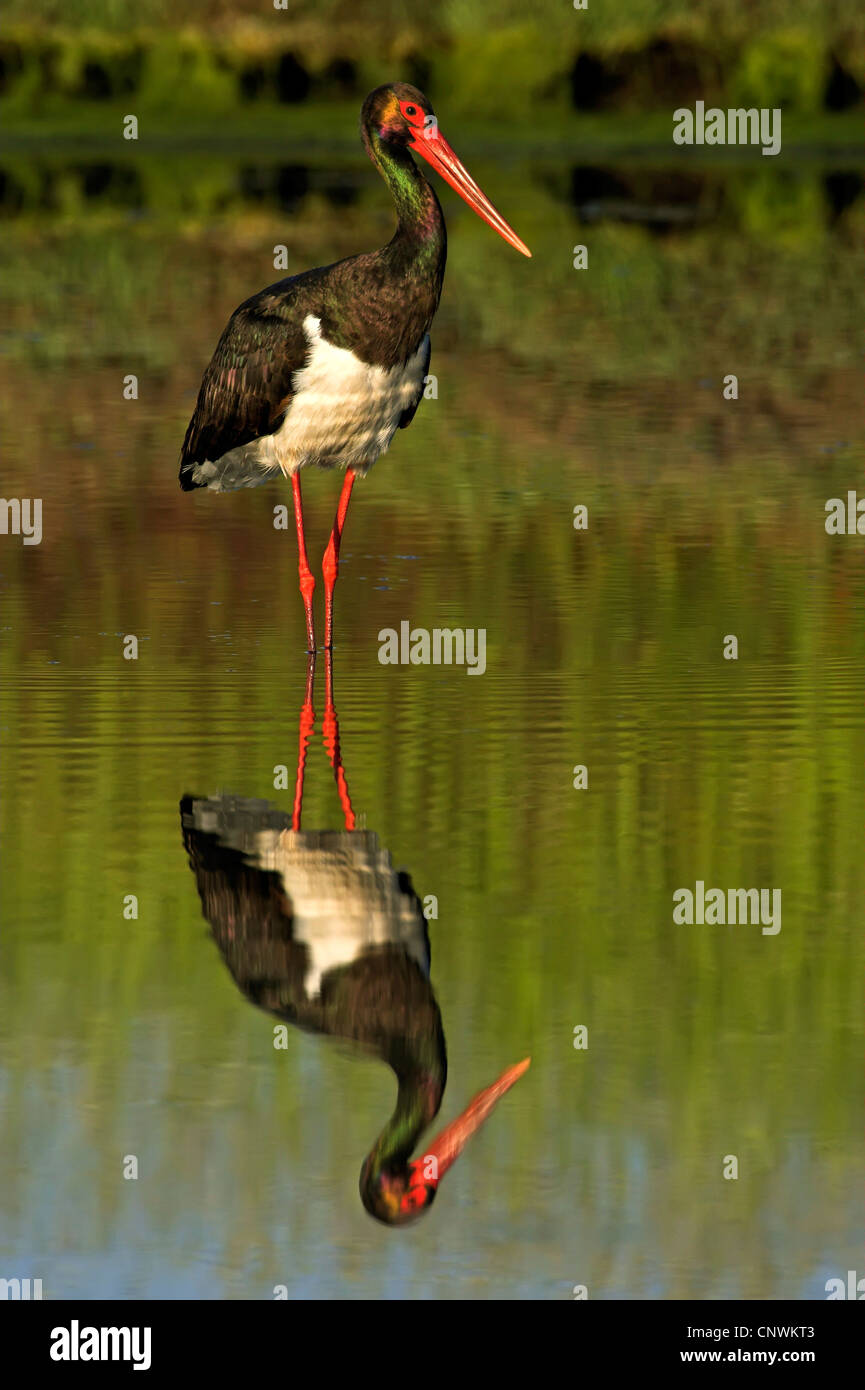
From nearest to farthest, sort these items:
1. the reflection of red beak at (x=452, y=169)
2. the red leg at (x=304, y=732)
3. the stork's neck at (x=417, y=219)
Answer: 1. the red leg at (x=304, y=732)
2. the stork's neck at (x=417, y=219)
3. the reflection of red beak at (x=452, y=169)

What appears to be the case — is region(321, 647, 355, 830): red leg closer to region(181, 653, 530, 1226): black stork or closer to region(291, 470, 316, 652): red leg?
region(181, 653, 530, 1226): black stork

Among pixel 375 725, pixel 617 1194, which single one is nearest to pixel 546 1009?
pixel 617 1194

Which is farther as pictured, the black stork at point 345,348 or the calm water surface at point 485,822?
the black stork at point 345,348

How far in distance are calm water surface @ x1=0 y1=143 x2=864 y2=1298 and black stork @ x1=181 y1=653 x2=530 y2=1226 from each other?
0.18 ft

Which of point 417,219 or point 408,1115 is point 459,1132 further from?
point 417,219

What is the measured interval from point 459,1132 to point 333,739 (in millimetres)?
3185

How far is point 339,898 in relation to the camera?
7.17 meters

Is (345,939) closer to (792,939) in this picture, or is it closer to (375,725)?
(792,939)

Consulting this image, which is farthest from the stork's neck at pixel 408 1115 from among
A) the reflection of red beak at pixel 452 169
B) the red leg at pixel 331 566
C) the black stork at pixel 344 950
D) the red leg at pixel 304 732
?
the reflection of red beak at pixel 452 169

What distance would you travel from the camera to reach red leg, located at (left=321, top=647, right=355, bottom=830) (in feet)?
26.5

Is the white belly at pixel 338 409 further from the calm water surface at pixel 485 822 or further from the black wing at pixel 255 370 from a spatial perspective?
the calm water surface at pixel 485 822

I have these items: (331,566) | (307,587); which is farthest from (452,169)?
(307,587)

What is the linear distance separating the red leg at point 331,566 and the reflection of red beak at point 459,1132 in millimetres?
4279

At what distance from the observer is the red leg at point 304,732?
806cm
